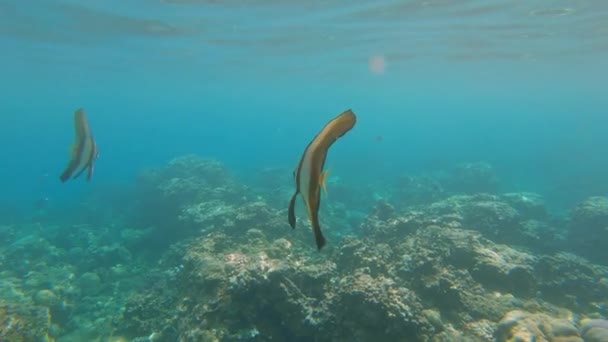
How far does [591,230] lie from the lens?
1335 centimetres

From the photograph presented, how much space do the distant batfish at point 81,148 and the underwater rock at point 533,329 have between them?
243 inches

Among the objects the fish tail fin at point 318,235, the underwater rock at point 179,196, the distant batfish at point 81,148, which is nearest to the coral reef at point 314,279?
the underwater rock at point 179,196

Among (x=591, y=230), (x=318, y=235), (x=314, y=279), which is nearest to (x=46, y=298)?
(x=314, y=279)

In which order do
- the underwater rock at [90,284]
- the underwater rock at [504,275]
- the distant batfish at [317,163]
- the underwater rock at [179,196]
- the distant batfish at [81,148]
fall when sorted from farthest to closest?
the underwater rock at [179,196] → the underwater rock at [90,284] → the underwater rock at [504,275] → the distant batfish at [81,148] → the distant batfish at [317,163]

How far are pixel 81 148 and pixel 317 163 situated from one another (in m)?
2.76

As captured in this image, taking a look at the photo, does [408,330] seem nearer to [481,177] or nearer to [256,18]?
[256,18]

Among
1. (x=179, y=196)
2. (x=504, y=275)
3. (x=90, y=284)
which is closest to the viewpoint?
(x=504, y=275)

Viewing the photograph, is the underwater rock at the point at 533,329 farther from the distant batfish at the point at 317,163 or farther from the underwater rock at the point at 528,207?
the underwater rock at the point at 528,207

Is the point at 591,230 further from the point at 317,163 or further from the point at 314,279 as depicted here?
the point at 317,163

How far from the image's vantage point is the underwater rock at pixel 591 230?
12688mm

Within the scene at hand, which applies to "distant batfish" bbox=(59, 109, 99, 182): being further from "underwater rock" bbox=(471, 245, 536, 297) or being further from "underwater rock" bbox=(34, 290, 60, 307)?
"underwater rock" bbox=(34, 290, 60, 307)

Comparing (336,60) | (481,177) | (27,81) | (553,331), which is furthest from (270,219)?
(27,81)

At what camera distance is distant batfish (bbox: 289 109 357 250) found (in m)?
1.25

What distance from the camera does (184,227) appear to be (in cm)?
1516
